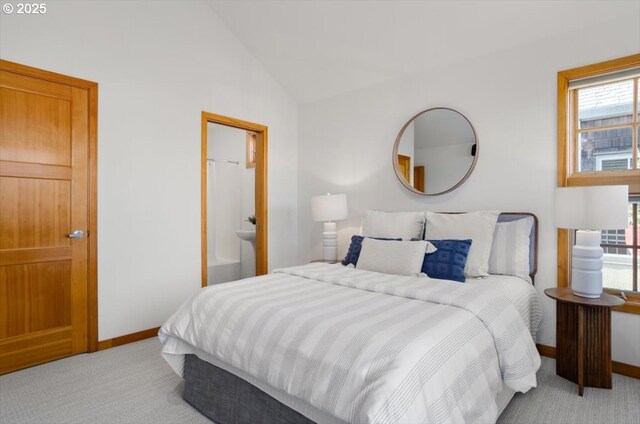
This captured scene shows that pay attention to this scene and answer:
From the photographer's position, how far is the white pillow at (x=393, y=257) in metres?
2.57

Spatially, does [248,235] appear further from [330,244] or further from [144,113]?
[144,113]

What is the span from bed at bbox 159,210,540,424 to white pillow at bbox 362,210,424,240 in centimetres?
79

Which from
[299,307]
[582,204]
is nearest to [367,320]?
[299,307]

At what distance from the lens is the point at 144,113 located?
321cm

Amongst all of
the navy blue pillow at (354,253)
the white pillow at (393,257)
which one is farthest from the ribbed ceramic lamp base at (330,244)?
the white pillow at (393,257)

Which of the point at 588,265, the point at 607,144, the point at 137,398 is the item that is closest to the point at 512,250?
the point at 588,265

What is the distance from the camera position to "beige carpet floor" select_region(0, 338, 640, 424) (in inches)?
77.5

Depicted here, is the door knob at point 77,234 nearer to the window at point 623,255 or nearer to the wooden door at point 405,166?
the wooden door at point 405,166

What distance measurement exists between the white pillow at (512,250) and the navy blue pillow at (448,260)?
0.27m

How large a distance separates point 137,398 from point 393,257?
189 centimetres

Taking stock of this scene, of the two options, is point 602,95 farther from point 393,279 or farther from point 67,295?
point 67,295

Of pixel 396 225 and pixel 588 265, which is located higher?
pixel 396 225

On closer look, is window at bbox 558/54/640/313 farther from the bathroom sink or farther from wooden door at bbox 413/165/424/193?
the bathroom sink

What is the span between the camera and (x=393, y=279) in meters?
2.37
